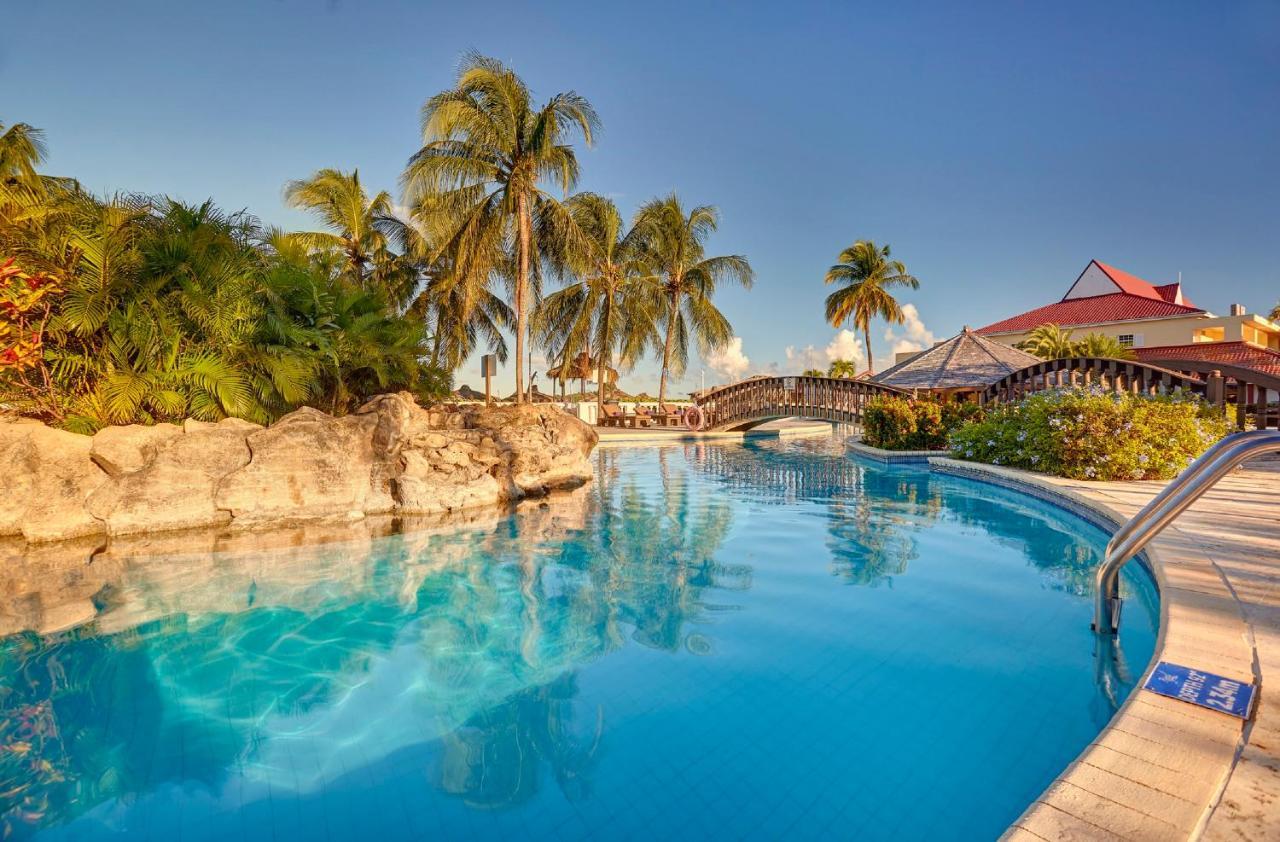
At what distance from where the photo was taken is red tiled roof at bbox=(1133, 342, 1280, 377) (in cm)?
2173

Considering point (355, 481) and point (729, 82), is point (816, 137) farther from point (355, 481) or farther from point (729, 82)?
point (355, 481)

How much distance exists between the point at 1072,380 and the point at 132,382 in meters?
18.1

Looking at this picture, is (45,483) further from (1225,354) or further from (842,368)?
(842,368)

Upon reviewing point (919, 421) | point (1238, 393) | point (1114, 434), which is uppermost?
point (1238, 393)

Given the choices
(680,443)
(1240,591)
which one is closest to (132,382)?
(1240,591)

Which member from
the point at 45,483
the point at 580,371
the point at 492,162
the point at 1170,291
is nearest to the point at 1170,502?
the point at 45,483

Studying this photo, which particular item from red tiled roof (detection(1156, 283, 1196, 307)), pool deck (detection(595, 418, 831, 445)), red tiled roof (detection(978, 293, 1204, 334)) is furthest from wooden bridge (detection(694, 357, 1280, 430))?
red tiled roof (detection(1156, 283, 1196, 307))

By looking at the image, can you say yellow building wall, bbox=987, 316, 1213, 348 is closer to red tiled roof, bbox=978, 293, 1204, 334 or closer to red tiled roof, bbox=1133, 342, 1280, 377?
red tiled roof, bbox=978, 293, 1204, 334

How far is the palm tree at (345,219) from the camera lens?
62.4ft

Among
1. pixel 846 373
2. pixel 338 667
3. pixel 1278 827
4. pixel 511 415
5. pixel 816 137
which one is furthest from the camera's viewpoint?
pixel 846 373

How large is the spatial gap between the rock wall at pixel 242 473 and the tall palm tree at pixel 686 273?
17.6m

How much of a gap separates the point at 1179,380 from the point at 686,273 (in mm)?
18223

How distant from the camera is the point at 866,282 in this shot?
35344 millimetres

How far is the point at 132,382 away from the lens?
843cm
